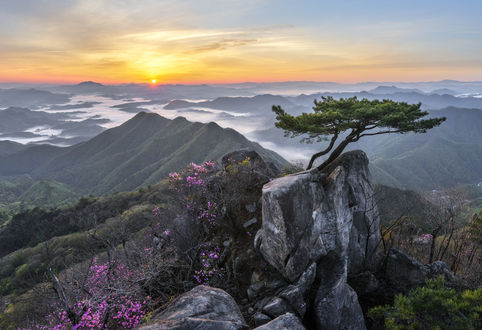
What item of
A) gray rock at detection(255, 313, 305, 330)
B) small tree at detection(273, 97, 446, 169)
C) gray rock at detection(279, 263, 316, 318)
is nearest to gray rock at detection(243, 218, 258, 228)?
gray rock at detection(279, 263, 316, 318)

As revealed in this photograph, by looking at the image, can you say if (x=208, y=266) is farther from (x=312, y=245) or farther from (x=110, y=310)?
(x=312, y=245)

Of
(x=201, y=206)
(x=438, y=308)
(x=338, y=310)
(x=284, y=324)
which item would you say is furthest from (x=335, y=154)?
(x=284, y=324)

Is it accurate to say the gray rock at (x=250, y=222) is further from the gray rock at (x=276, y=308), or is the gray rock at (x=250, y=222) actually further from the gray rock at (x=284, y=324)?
the gray rock at (x=284, y=324)

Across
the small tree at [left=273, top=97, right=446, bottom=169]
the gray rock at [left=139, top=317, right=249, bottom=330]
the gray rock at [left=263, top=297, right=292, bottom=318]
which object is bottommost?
the gray rock at [left=263, top=297, right=292, bottom=318]

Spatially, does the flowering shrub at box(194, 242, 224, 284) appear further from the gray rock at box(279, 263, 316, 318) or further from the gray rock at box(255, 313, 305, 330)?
the gray rock at box(255, 313, 305, 330)

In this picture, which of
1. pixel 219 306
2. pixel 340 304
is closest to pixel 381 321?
pixel 340 304

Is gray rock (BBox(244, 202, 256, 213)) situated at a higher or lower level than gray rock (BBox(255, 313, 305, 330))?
higher

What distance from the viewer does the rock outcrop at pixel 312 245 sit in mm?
13898

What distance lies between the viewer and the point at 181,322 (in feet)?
30.7

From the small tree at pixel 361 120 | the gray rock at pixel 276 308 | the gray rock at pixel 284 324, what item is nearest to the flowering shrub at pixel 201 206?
the gray rock at pixel 276 308

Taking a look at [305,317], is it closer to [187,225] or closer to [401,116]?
[187,225]

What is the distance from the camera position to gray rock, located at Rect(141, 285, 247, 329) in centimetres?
948

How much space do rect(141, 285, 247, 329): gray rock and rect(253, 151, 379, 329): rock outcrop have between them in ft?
9.84

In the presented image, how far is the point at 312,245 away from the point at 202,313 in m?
7.71
